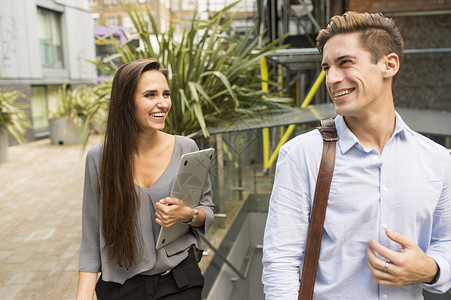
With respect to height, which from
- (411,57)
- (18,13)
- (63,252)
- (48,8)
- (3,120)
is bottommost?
(63,252)

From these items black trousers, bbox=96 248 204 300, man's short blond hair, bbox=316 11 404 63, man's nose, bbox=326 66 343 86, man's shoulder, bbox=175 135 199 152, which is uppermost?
man's short blond hair, bbox=316 11 404 63

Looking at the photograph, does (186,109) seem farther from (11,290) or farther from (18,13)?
(18,13)

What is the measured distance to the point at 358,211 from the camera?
1070 millimetres

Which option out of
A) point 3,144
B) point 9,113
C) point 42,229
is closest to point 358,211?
point 42,229

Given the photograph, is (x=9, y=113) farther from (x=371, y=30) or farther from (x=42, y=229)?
(x=371, y=30)

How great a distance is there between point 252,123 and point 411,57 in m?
4.30

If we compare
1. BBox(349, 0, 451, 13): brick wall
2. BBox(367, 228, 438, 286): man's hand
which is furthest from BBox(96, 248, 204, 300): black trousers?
BBox(349, 0, 451, 13): brick wall

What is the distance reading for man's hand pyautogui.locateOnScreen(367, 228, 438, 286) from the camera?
101cm

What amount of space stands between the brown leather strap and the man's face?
11 centimetres

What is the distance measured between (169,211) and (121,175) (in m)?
0.25

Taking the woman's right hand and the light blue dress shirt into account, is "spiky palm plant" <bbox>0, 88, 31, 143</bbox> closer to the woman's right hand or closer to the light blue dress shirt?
the woman's right hand

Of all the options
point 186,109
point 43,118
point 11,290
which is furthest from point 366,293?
point 43,118

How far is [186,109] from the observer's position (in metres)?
3.57

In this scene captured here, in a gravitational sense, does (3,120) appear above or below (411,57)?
below
